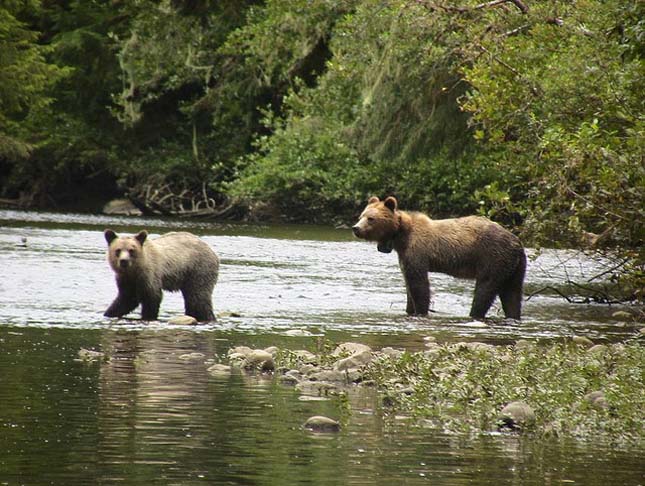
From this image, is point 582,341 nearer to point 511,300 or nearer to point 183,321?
point 511,300

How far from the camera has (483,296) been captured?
16375mm

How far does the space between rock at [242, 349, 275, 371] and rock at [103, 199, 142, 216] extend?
1254 inches

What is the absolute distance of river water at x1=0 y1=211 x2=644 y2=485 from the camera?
708 centimetres

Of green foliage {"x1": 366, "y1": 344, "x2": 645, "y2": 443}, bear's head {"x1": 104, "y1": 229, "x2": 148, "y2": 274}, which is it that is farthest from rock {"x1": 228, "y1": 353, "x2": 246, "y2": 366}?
bear's head {"x1": 104, "y1": 229, "x2": 148, "y2": 274}

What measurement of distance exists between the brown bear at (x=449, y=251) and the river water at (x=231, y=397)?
0.43 meters

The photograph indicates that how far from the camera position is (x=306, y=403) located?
30.7 ft

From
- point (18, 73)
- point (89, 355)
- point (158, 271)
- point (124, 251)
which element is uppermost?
point (18, 73)

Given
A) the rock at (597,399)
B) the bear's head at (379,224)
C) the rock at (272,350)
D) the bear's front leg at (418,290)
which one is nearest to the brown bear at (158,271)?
the bear's head at (379,224)

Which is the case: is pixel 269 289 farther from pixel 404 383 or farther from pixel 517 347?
pixel 404 383

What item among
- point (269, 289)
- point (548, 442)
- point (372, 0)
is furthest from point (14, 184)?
point (548, 442)

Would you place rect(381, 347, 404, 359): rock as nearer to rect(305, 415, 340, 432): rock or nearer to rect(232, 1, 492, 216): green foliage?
rect(305, 415, 340, 432): rock

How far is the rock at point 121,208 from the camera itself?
143 ft

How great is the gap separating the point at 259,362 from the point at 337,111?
25089mm

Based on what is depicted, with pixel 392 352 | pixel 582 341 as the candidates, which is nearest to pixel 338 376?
pixel 392 352
